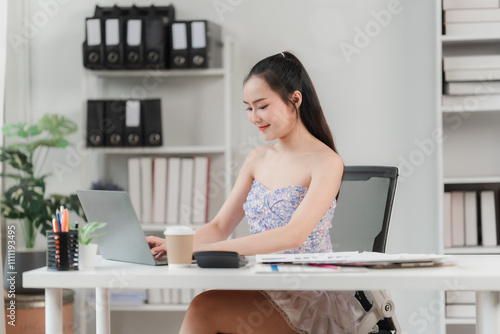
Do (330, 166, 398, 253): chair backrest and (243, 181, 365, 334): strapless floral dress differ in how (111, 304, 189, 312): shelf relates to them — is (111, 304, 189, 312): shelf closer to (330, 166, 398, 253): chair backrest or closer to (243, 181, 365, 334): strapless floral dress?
(330, 166, 398, 253): chair backrest

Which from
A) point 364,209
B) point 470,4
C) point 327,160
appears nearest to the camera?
point 327,160

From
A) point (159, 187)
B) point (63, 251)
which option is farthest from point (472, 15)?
point (63, 251)

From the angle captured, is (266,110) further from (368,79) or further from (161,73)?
(368,79)

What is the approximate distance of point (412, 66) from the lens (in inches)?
135

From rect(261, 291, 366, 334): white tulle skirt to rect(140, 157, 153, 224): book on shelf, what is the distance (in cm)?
185

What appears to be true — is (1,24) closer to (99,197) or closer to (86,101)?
(86,101)

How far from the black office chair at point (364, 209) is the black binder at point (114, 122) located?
4.77 feet

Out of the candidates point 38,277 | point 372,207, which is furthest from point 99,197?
point 372,207

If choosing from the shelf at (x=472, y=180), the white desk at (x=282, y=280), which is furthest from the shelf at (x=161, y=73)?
the white desk at (x=282, y=280)

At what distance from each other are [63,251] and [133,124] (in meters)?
1.90

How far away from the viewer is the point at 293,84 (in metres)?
1.87

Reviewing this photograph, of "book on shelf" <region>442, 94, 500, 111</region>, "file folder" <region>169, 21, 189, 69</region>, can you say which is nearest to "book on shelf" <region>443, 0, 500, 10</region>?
"book on shelf" <region>442, 94, 500, 111</region>

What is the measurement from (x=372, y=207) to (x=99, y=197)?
0.90 meters

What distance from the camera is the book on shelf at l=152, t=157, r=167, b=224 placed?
3273 mm
